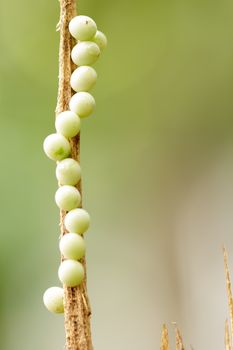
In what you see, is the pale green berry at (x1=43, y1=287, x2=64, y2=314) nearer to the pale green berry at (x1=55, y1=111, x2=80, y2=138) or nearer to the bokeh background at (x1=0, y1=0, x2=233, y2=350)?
the pale green berry at (x1=55, y1=111, x2=80, y2=138)

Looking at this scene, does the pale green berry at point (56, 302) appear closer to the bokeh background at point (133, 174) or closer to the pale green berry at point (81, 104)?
the pale green berry at point (81, 104)

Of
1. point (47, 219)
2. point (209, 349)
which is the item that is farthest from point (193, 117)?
point (209, 349)

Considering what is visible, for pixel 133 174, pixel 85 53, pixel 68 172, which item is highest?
pixel 133 174

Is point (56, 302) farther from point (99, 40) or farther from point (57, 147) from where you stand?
point (99, 40)

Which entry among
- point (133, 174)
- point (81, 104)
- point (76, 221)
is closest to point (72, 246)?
point (76, 221)

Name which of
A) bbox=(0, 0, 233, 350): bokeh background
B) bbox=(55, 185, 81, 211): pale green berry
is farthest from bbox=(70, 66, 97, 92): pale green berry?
bbox=(0, 0, 233, 350): bokeh background

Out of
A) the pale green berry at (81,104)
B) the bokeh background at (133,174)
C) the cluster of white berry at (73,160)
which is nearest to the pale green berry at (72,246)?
the cluster of white berry at (73,160)
